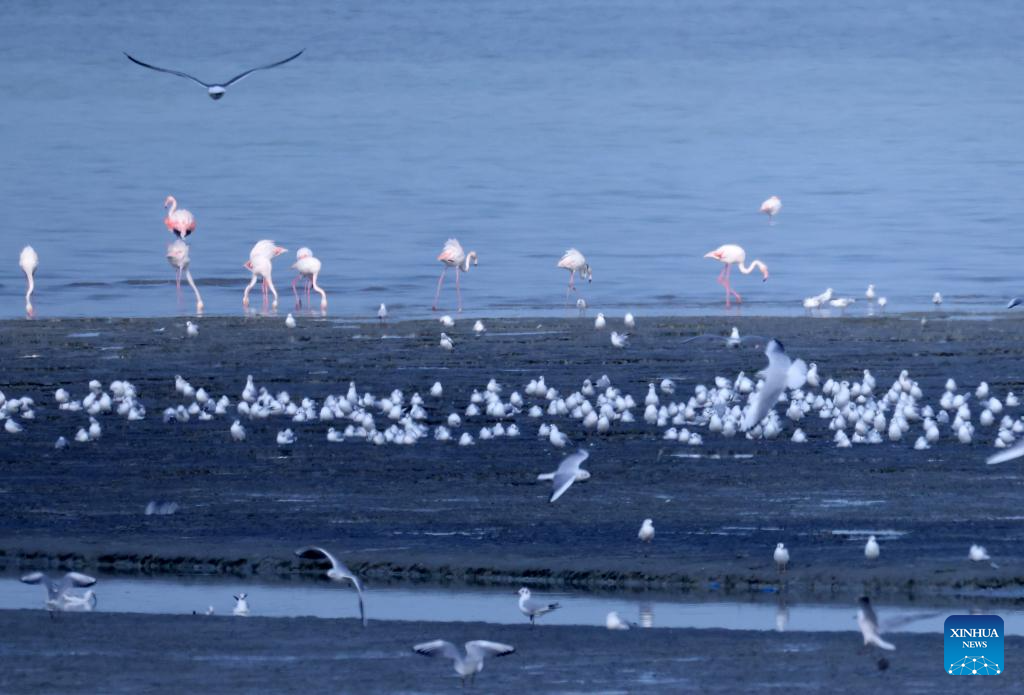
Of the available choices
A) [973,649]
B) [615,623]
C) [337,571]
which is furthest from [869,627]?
[337,571]

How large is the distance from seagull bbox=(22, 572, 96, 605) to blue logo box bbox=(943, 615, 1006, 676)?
3.72 meters

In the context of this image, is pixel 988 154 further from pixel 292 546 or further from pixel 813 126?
pixel 292 546

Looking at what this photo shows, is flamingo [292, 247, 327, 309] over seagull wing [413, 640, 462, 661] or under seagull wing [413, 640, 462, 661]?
over

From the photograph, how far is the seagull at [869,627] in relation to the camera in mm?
8477

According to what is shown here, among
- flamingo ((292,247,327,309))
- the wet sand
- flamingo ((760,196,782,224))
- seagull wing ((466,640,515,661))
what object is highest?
flamingo ((760,196,782,224))

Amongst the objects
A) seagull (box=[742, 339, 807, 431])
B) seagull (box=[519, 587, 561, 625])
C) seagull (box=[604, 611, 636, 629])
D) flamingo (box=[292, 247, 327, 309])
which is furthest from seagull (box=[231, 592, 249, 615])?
flamingo (box=[292, 247, 327, 309])

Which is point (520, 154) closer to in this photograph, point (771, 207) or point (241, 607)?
point (771, 207)

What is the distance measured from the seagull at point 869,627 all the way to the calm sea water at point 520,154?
568 inches

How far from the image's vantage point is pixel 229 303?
24938mm

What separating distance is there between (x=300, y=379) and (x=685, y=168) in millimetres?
29321

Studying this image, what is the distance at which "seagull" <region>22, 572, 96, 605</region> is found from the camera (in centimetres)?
973

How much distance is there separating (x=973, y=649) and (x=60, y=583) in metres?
4.05

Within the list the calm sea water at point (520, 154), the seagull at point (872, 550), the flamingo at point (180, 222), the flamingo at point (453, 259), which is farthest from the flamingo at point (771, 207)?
→ the seagull at point (872, 550)

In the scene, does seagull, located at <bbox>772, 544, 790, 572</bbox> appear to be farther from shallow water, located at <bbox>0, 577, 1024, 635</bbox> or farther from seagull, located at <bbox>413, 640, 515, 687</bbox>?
seagull, located at <bbox>413, 640, 515, 687</bbox>
